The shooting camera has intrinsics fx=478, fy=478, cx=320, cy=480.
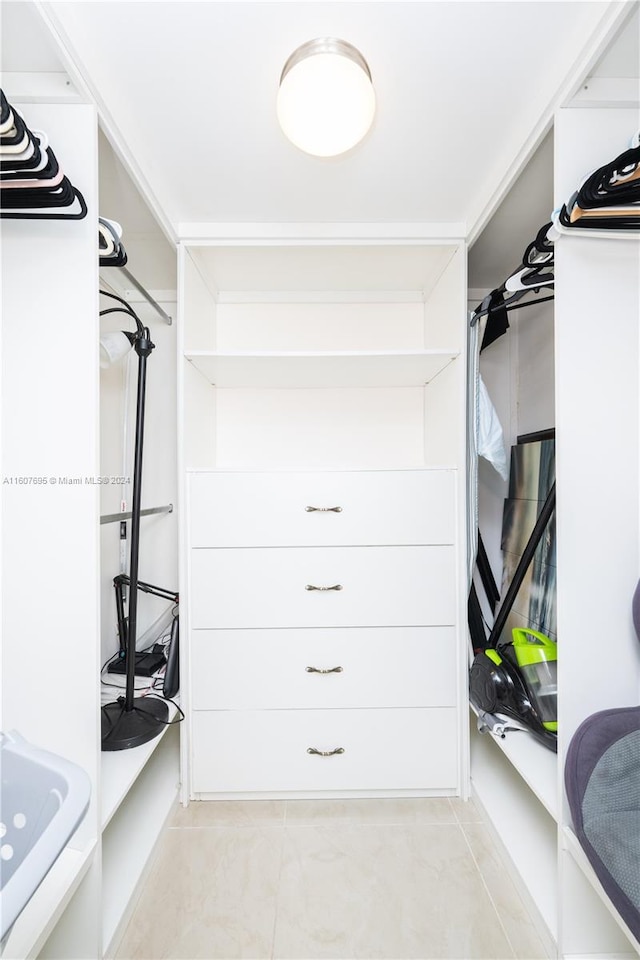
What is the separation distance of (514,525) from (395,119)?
1.64 metres

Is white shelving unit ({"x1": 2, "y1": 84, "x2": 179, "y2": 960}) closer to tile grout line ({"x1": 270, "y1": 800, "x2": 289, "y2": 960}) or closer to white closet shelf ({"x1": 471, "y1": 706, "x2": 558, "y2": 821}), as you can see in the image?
tile grout line ({"x1": 270, "y1": 800, "x2": 289, "y2": 960})

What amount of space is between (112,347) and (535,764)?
1.95 metres

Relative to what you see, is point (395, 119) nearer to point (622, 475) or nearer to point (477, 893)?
point (622, 475)

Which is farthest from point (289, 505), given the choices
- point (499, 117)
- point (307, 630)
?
point (499, 117)

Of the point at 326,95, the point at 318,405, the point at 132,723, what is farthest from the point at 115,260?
the point at 132,723

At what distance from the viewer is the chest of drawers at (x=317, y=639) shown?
6.13 ft

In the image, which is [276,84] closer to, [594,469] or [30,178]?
[30,178]

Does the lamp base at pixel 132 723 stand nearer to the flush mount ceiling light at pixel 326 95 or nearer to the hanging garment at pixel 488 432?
the hanging garment at pixel 488 432

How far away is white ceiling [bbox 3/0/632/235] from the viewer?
1.04 m

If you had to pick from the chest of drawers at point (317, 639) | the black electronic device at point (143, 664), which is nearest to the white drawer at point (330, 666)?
the chest of drawers at point (317, 639)

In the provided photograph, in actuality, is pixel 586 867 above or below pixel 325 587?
below

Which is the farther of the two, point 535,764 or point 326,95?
point 535,764

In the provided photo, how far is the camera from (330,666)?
1878mm

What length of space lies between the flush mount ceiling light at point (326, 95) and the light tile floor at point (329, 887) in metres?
2.11
